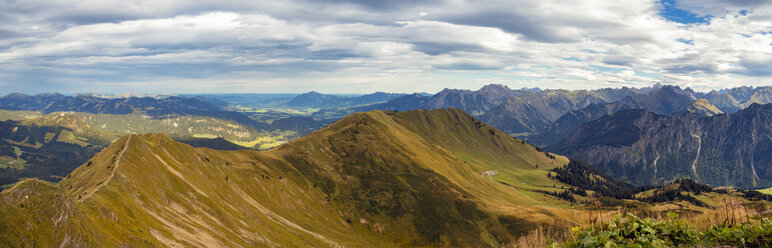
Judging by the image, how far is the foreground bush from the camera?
752 inches

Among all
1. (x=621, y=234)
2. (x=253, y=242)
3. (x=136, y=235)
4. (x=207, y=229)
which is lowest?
(x=253, y=242)

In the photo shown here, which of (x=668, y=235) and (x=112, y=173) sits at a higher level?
(x=668, y=235)

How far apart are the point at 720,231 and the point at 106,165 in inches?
6785

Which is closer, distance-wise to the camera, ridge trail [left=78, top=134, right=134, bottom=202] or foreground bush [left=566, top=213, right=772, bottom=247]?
foreground bush [left=566, top=213, right=772, bottom=247]

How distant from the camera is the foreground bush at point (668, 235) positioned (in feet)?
62.7

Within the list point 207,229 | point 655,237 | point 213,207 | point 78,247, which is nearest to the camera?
point 655,237

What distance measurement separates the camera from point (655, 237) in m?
20.5

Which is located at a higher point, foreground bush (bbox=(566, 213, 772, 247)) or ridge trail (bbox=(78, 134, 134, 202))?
foreground bush (bbox=(566, 213, 772, 247))

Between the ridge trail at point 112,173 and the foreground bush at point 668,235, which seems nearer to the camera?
the foreground bush at point 668,235

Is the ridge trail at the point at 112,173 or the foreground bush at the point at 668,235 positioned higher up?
the foreground bush at the point at 668,235

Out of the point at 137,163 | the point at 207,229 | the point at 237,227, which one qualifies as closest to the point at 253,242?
the point at 237,227

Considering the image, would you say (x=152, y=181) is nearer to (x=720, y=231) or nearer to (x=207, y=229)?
(x=207, y=229)

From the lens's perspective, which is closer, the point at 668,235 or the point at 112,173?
the point at 668,235

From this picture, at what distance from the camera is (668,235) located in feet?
70.2
